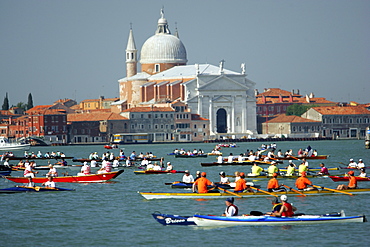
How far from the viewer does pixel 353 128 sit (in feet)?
452

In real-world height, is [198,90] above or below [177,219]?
above

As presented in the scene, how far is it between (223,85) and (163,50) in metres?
16.7

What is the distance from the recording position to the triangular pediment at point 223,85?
13125cm

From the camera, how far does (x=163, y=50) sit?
14500 centimetres

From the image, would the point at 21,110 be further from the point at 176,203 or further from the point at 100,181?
the point at 176,203

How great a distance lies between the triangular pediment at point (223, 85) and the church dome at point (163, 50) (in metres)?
15.5

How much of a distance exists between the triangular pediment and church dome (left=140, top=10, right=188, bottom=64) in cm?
1549

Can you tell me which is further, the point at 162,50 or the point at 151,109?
the point at 162,50

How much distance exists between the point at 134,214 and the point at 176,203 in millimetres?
2714

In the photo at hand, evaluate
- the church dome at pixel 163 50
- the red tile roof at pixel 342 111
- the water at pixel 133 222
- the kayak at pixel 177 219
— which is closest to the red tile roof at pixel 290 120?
the red tile roof at pixel 342 111

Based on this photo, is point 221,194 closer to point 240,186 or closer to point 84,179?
point 240,186

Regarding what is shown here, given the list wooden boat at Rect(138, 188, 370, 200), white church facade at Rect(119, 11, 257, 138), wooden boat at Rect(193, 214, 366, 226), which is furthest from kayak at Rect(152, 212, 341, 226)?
white church facade at Rect(119, 11, 257, 138)

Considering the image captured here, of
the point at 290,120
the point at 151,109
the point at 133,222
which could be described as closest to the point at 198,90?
the point at 151,109

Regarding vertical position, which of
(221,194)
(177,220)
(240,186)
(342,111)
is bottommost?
(177,220)
